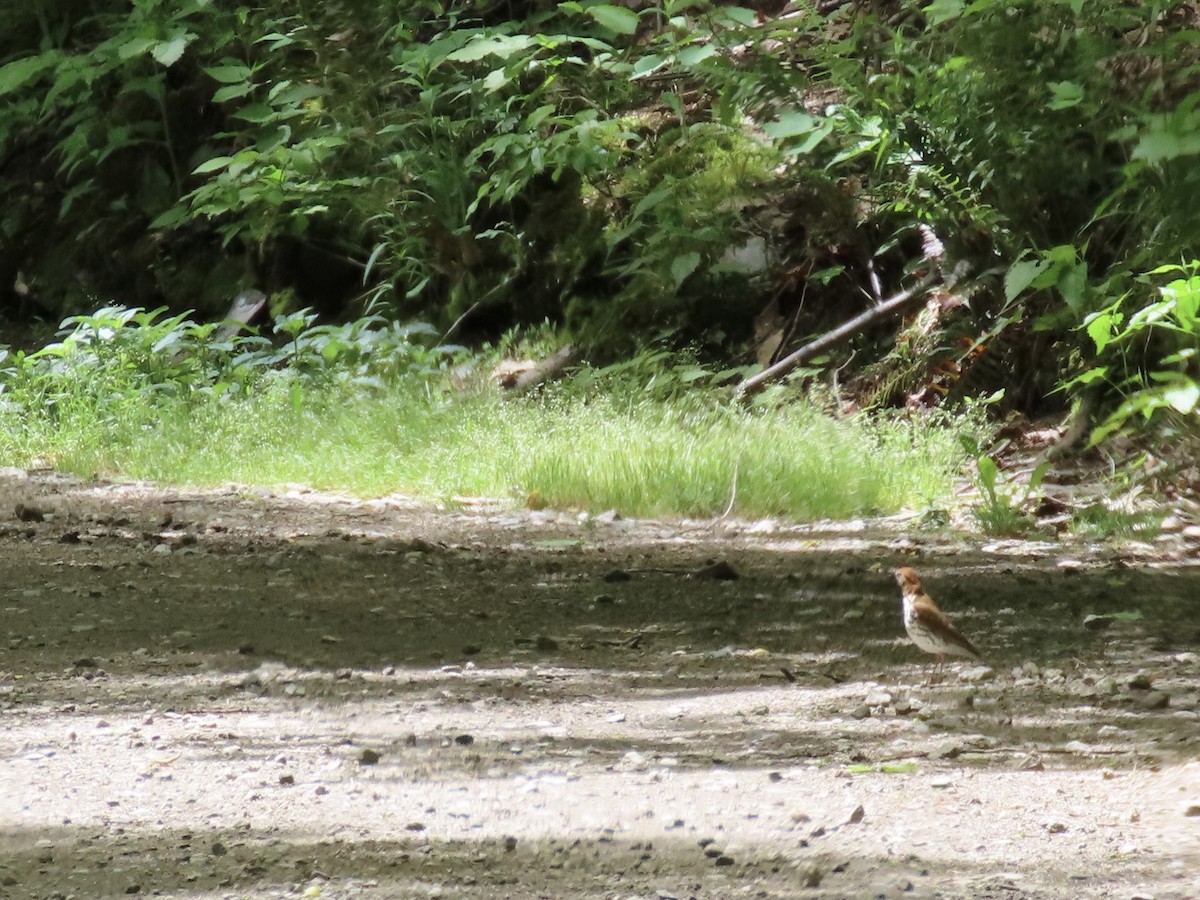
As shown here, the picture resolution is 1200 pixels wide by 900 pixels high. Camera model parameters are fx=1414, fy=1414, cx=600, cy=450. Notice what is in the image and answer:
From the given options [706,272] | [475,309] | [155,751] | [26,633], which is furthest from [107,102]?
[155,751]

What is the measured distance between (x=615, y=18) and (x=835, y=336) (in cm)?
247

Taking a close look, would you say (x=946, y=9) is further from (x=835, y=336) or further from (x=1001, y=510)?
(x=1001, y=510)

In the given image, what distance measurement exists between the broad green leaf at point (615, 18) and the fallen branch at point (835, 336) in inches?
91.4

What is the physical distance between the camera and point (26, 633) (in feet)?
12.5

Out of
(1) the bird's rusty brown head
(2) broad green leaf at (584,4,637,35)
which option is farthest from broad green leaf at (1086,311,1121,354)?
(2) broad green leaf at (584,4,637,35)

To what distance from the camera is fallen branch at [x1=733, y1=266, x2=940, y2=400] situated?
25.8 feet

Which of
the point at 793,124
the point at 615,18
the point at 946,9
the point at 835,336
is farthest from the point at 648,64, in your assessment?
the point at 946,9

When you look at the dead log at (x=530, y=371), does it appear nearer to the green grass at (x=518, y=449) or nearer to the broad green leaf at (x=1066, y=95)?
the green grass at (x=518, y=449)

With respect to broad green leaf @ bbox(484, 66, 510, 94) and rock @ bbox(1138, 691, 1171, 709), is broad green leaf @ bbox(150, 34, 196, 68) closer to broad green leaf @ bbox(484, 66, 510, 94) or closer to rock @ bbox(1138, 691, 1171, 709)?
broad green leaf @ bbox(484, 66, 510, 94)

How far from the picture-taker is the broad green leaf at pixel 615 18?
868cm

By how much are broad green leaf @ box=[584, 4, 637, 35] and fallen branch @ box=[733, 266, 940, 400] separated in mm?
2322

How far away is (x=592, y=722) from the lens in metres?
2.98

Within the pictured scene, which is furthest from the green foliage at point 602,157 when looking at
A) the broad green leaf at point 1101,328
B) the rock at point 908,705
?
the rock at point 908,705

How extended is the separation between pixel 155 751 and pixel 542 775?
0.77m
